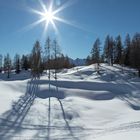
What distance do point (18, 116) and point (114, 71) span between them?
58.4 meters

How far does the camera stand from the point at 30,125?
2258 cm

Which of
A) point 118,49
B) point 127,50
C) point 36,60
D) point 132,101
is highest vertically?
point 118,49

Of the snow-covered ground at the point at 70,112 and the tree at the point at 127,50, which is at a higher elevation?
the tree at the point at 127,50

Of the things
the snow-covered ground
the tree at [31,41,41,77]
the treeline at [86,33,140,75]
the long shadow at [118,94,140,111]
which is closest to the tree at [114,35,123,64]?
the treeline at [86,33,140,75]

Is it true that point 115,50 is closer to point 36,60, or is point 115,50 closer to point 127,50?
point 127,50

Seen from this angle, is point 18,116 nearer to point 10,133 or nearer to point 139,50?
point 10,133

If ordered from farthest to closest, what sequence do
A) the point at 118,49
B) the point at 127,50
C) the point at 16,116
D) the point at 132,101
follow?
the point at 118,49 < the point at 127,50 < the point at 132,101 < the point at 16,116

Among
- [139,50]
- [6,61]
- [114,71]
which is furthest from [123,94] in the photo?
[6,61]

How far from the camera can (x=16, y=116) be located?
24.8 m

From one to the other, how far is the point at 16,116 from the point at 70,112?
624 cm

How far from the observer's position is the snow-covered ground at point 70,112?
19.5 meters

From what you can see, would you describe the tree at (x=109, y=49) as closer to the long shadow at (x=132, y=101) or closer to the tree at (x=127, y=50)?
the tree at (x=127, y=50)

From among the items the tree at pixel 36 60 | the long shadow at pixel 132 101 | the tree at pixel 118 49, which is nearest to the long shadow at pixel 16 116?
the long shadow at pixel 132 101

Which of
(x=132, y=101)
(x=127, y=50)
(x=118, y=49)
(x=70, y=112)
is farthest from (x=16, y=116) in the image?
(x=118, y=49)
